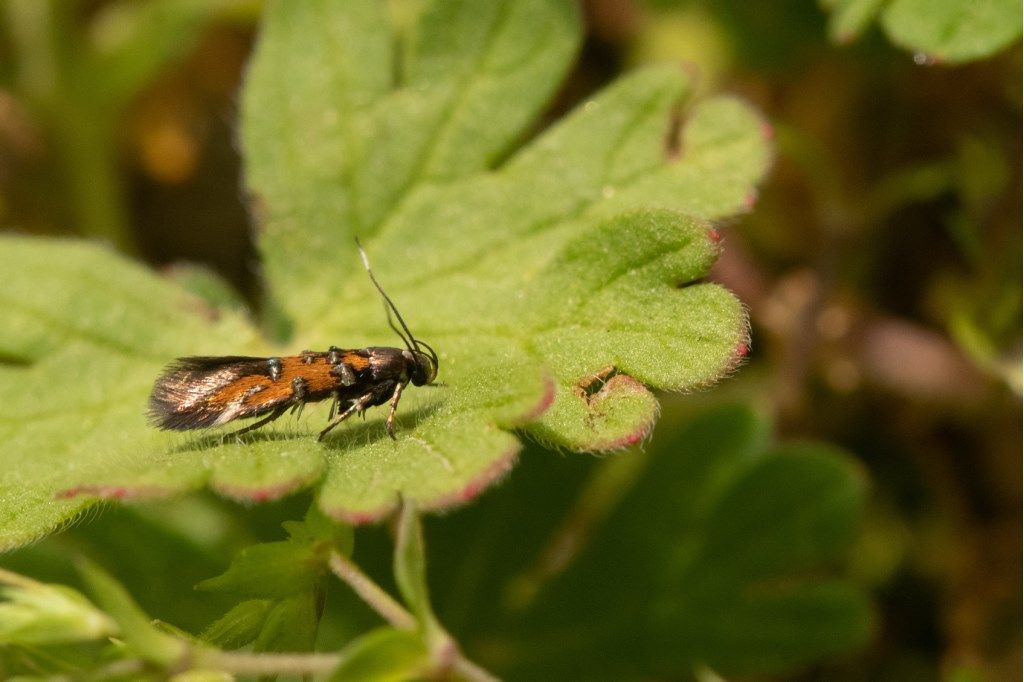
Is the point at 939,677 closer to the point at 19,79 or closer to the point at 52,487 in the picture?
the point at 52,487

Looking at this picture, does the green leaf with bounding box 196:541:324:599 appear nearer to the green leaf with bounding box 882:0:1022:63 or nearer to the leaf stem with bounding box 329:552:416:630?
the leaf stem with bounding box 329:552:416:630

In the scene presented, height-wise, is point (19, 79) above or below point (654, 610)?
above

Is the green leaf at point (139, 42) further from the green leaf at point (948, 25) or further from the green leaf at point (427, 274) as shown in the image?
the green leaf at point (948, 25)

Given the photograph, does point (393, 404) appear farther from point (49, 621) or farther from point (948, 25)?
point (948, 25)

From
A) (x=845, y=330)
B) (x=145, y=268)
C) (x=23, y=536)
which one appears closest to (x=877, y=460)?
(x=845, y=330)

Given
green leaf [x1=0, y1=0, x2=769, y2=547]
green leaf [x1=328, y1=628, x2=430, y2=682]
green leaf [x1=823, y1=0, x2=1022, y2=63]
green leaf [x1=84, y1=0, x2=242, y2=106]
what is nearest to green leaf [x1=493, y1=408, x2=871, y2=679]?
green leaf [x1=0, y1=0, x2=769, y2=547]

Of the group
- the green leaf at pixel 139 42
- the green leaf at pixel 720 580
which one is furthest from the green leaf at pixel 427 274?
the green leaf at pixel 139 42

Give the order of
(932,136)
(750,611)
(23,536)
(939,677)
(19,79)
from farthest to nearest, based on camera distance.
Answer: (19,79), (932,136), (939,677), (750,611), (23,536)
